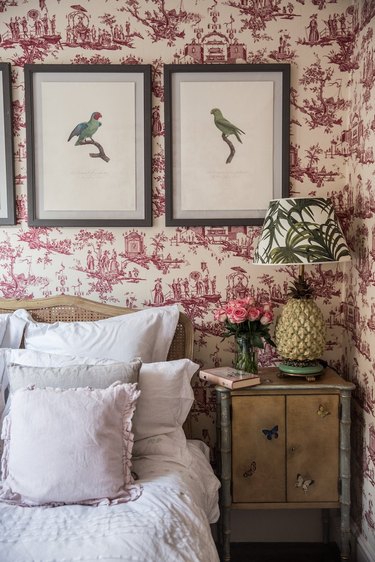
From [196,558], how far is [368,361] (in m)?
1.18

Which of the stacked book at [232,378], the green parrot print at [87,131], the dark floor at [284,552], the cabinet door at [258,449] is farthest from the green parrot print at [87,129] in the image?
the dark floor at [284,552]

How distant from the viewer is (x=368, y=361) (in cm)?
224

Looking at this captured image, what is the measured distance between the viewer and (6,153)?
2498 mm

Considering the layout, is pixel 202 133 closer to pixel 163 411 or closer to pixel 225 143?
pixel 225 143

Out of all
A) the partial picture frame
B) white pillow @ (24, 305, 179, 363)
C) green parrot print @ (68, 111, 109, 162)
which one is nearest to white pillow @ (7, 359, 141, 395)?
white pillow @ (24, 305, 179, 363)

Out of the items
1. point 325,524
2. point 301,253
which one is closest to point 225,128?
point 301,253

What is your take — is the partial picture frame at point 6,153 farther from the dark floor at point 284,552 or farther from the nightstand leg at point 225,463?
the dark floor at point 284,552

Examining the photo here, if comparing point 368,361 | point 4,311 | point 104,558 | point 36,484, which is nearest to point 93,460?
point 36,484

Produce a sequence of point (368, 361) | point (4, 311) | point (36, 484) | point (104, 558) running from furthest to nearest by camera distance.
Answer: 1. point (4, 311)
2. point (368, 361)
3. point (36, 484)
4. point (104, 558)

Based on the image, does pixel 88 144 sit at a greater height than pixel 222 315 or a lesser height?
greater

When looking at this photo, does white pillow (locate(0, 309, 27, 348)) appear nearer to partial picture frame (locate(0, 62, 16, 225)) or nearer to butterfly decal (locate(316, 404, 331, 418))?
partial picture frame (locate(0, 62, 16, 225))

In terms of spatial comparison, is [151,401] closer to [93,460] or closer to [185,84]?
[93,460]

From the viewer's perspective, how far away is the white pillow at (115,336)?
2193 mm

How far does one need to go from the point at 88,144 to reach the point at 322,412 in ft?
5.35
